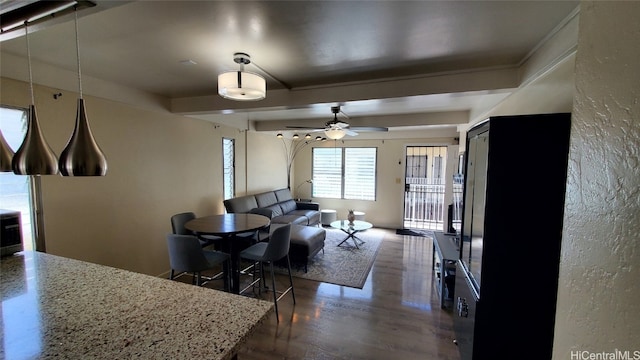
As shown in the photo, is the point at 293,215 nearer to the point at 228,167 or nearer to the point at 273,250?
the point at 228,167

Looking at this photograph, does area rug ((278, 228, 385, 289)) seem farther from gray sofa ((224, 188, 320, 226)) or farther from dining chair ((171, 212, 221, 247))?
dining chair ((171, 212, 221, 247))

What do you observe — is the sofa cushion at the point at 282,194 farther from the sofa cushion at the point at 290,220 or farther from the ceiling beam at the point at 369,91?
the ceiling beam at the point at 369,91

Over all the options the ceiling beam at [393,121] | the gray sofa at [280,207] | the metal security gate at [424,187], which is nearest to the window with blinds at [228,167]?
the gray sofa at [280,207]

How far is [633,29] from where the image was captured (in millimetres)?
458

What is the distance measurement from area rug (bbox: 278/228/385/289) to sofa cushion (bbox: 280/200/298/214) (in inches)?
47.1

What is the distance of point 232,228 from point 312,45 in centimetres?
189

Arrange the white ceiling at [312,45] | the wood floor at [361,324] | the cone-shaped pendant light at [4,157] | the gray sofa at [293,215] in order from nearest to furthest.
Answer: the cone-shaped pendant light at [4,157]
the white ceiling at [312,45]
the wood floor at [361,324]
the gray sofa at [293,215]

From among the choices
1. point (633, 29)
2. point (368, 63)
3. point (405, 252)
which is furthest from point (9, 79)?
point (405, 252)

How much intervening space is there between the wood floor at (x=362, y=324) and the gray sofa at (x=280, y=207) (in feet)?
5.65

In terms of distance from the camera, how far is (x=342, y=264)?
13.2 feet

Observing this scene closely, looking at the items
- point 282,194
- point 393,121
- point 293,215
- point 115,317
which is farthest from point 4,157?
point 282,194

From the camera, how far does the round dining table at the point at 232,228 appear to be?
101 inches

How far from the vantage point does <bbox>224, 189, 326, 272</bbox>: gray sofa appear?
3832mm

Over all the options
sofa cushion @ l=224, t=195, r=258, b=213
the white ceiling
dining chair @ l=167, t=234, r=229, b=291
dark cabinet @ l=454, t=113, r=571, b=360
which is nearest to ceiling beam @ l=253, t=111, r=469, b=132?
the white ceiling
